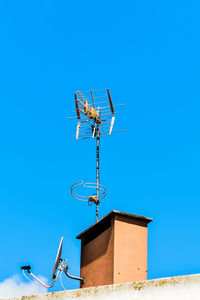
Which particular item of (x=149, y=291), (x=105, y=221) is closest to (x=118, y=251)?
(x=105, y=221)

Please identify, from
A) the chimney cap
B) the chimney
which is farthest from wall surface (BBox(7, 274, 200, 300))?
the chimney cap

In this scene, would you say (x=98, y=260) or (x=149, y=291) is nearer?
(x=149, y=291)

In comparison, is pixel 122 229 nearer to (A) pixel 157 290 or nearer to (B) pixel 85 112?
(A) pixel 157 290

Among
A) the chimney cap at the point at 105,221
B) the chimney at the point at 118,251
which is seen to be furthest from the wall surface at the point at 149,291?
the chimney cap at the point at 105,221

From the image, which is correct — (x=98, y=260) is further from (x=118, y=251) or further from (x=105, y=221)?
(x=105, y=221)

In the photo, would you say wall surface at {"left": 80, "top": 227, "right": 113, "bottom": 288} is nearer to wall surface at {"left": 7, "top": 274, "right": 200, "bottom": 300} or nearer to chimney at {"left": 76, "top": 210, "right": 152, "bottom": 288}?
chimney at {"left": 76, "top": 210, "right": 152, "bottom": 288}

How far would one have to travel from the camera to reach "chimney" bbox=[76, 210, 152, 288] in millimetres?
11234

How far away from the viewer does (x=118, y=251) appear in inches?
444

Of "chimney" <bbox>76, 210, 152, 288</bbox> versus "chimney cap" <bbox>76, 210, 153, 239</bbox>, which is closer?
"chimney" <bbox>76, 210, 152, 288</bbox>

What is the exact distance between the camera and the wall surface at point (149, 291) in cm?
783

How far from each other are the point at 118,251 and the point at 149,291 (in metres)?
3.09

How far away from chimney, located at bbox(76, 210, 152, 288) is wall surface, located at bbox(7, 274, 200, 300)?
2288 mm

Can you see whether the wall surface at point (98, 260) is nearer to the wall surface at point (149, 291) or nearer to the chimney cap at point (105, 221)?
the chimney cap at point (105, 221)

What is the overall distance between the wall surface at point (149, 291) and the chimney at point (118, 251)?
2288 millimetres
